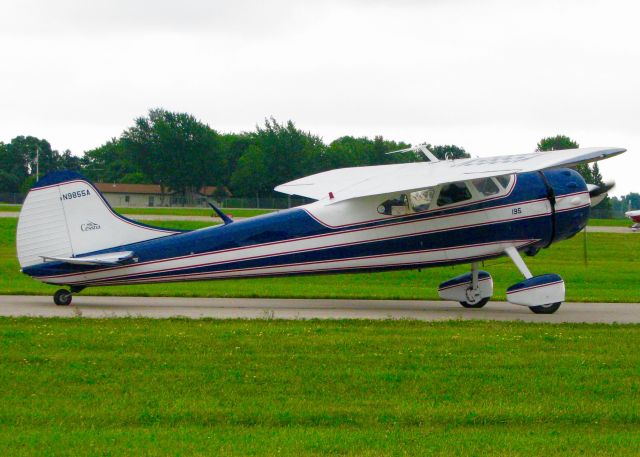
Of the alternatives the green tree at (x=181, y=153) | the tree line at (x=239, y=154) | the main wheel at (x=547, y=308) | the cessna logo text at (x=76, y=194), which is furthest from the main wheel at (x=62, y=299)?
the green tree at (x=181, y=153)

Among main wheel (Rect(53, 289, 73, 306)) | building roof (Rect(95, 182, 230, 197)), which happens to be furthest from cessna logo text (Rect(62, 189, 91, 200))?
building roof (Rect(95, 182, 230, 197))

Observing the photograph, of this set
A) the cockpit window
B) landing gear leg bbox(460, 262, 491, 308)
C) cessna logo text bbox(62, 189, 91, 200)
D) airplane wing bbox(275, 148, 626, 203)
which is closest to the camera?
airplane wing bbox(275, 148, 626, 203)

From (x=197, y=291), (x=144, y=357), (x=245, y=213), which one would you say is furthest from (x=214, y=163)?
(x=144, y=357)

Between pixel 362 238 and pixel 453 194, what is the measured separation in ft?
6.41

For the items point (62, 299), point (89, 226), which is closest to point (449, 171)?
point (89, 226)

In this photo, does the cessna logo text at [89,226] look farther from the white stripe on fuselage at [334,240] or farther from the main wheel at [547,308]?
the main wheel at [547,308]

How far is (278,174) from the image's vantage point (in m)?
83.6

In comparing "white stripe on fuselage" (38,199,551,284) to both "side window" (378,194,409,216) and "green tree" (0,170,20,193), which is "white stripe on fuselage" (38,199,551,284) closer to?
"side window" (378,194,409,216)

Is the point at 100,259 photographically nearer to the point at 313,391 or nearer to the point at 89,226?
the point at 89,226

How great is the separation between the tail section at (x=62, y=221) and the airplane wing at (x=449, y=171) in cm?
437

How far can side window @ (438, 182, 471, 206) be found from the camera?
18.4 meters

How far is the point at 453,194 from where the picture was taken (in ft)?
60.4

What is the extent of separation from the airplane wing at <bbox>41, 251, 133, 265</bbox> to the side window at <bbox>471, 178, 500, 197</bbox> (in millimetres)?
6679

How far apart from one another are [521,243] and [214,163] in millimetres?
77258
